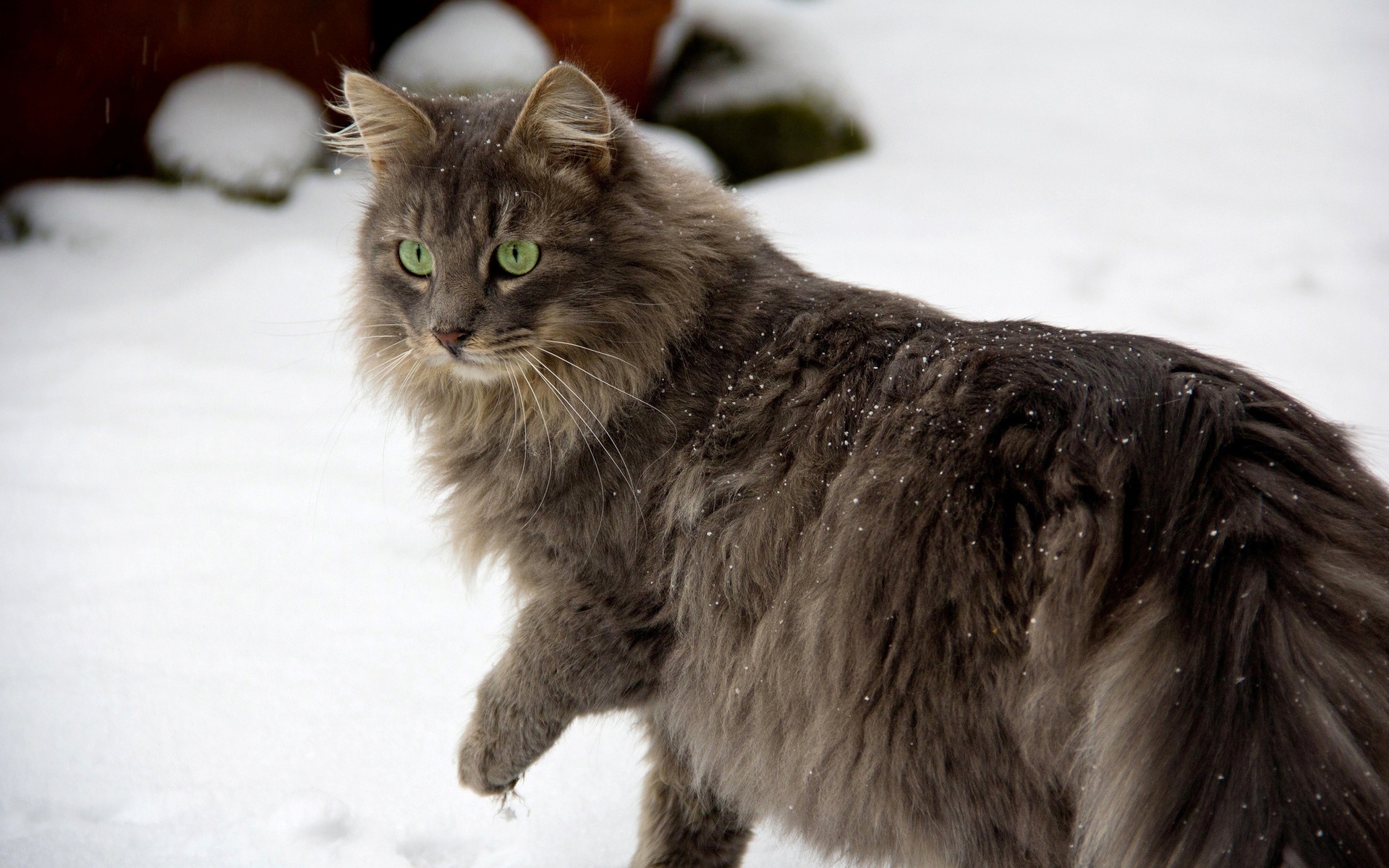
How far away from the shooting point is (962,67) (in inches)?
233

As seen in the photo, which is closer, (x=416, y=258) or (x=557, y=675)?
(x=557, y=675)

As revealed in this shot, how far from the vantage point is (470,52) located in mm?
4496

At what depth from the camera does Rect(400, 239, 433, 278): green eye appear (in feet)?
5.82

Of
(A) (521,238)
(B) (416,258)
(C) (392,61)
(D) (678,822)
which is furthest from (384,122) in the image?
(C) (392,61)

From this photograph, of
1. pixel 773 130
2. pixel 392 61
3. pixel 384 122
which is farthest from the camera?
pixel 773 130

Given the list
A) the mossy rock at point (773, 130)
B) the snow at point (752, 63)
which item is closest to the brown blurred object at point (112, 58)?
the snow at point (752, 63)

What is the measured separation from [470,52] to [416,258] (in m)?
3.09

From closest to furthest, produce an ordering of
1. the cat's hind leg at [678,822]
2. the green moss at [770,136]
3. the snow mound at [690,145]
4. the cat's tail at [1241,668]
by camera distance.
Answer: the cat's tail at [1241,668] → the cat's hind leg at [678,822] → the snow mound at [690,145] → the green moss at [770,136]

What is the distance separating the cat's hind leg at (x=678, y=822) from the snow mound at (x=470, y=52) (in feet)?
10.7

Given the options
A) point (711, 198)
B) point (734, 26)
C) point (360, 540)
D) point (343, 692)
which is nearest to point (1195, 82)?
point (734, 26)

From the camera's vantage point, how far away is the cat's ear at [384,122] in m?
1.79

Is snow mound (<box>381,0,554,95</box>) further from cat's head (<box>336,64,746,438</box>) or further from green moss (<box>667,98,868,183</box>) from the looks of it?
cat's head (<box>336,64,746,438</box>)

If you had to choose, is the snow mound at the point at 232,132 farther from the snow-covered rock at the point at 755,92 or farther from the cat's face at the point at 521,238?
the cat's face at the point at 521,238

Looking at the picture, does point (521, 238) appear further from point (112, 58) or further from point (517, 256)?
point (112, 58)
